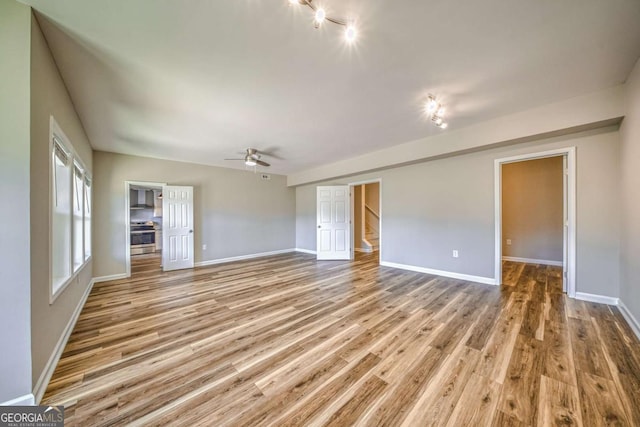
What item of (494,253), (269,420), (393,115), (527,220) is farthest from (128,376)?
(527,220)

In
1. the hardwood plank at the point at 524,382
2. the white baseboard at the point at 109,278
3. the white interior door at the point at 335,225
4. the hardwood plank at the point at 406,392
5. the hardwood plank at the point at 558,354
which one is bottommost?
the white baseboard at the point at 109,278

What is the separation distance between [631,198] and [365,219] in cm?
597

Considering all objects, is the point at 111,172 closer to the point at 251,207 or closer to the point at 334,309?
the point at 251,207

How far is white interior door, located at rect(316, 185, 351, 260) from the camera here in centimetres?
608

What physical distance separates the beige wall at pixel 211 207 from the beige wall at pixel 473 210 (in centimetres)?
230

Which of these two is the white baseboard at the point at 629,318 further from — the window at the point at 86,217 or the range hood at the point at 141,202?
the range hood at the point at 141,202

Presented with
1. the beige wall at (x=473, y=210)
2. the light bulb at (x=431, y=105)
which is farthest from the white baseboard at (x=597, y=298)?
the light bulb at (x=431, y=105)

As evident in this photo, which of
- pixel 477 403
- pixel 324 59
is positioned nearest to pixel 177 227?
pixel 324 59

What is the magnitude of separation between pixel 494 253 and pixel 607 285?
1.17 meters

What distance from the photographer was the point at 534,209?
208 inches

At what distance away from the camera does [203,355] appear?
1.95 metres

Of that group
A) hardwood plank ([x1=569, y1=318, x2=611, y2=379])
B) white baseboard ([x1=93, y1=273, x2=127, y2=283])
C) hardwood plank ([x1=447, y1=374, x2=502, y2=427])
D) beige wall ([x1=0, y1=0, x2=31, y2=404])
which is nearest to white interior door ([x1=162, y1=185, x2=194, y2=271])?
white baseboard ([x1=93, y1=273, x2=127, y2=283])

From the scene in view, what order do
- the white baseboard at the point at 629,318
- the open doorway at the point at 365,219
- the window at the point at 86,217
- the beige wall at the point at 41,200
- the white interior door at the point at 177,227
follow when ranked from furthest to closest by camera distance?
the open doorway at the point at 365,219
the white interior door at the point at 177,227
the window at the point at 86,217
the white baseboard at the point at 629,318
the beige wall at the point at 41,200

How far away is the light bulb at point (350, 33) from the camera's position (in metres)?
1.58
